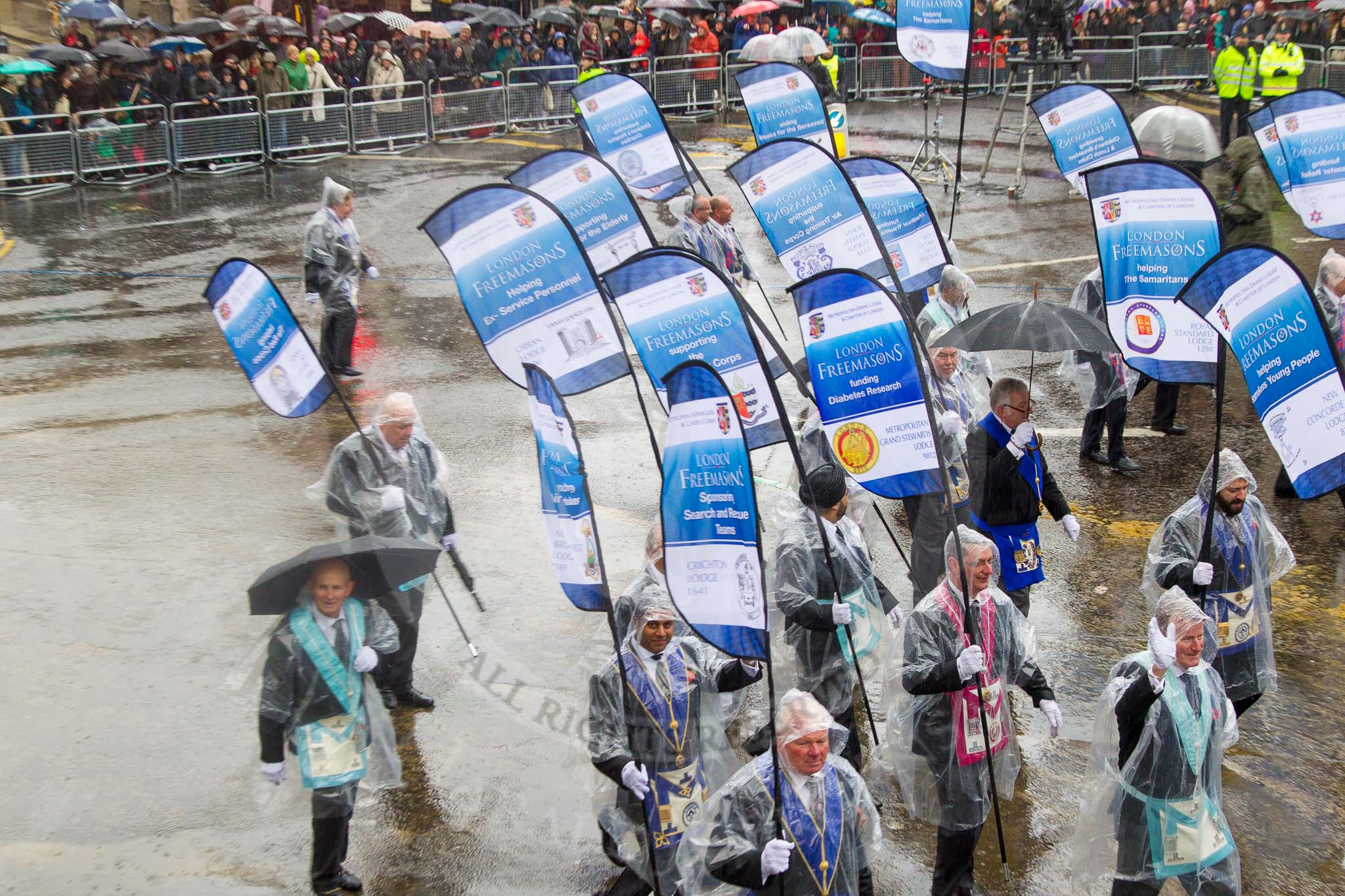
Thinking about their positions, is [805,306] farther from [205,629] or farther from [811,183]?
[205,629]

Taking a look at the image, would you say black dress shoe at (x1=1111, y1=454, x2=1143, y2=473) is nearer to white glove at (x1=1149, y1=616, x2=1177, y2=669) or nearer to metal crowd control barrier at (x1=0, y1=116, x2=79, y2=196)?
white glove at (x1=1149, y1=616, x2=1177, y2=669)

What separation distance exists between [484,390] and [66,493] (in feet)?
11.8

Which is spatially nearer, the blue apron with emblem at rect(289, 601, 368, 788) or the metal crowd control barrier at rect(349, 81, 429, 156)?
the blue apron with emblem at rect(289, 601, 368, 788)

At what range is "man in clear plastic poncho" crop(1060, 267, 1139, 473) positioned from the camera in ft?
32.9

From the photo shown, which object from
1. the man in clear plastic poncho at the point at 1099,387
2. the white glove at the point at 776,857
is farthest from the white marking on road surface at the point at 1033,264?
the white glove at the point at 776,857

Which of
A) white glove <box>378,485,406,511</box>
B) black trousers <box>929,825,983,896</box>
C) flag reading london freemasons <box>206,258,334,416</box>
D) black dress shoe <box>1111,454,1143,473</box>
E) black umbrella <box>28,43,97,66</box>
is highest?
black umbrella <box>28,43,97,66</box>

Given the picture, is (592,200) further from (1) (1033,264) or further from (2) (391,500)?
(1) (1033,264)

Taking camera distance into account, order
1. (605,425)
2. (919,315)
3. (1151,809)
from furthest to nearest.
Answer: (605,425)
(919,315)
(1151,809)

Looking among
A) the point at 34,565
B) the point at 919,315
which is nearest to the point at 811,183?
the point at 919,315

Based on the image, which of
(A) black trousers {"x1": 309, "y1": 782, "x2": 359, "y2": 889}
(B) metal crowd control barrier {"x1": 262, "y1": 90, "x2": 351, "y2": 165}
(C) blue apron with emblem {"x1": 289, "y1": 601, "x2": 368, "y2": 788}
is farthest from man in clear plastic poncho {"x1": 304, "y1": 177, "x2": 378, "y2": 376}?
(B) metal crowd control barrier {"x1": 262, "y1": 90, "x2": 351, "y2": 165}

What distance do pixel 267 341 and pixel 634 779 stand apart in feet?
10.8

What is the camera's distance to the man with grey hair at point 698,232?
11578 millimetres

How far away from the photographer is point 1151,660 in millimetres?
5492

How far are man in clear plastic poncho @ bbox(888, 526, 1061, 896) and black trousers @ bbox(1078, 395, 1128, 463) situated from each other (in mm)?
4541
